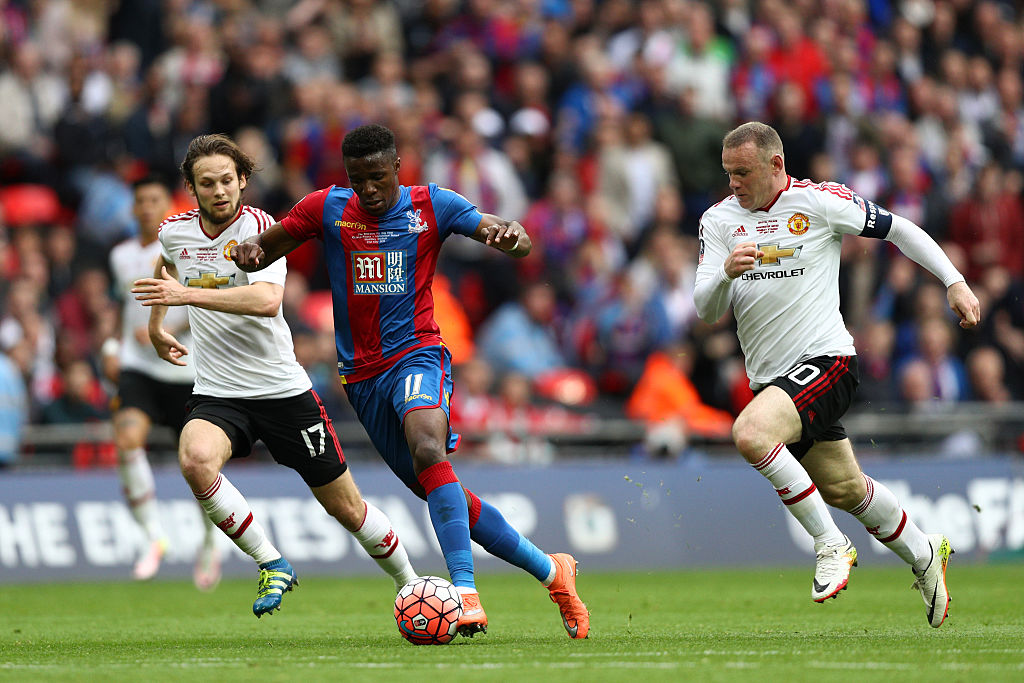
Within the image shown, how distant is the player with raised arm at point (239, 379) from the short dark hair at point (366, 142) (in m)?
1.26

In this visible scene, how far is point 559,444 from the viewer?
1579 centimetres

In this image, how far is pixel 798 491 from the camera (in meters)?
8.35

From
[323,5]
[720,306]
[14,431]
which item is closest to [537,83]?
[323,5]

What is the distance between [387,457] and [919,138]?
1331 cm

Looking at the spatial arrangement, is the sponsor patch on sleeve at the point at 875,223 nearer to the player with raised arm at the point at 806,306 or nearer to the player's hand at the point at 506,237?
the player with raised arm at the point at 806,306

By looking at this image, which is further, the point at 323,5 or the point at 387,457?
the point at 323,5

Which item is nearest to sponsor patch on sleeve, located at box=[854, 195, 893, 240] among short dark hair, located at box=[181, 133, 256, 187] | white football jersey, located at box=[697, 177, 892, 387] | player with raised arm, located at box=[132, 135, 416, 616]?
white football jersey, located at box=[697, 177, 892, 387]

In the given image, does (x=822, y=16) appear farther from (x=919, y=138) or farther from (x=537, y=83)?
(x=537, y=83)

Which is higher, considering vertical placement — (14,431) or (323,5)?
(323,5)

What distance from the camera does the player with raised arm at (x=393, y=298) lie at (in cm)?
817

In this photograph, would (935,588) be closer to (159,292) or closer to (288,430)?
(288,430)

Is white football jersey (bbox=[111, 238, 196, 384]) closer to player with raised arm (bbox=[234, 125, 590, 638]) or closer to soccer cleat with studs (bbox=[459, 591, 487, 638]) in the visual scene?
player with raised arm (bbox=[234, 125, 590, 638])

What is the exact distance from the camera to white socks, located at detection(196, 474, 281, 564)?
8867mm

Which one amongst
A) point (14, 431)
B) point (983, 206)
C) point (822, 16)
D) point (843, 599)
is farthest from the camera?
point (822, 16)
